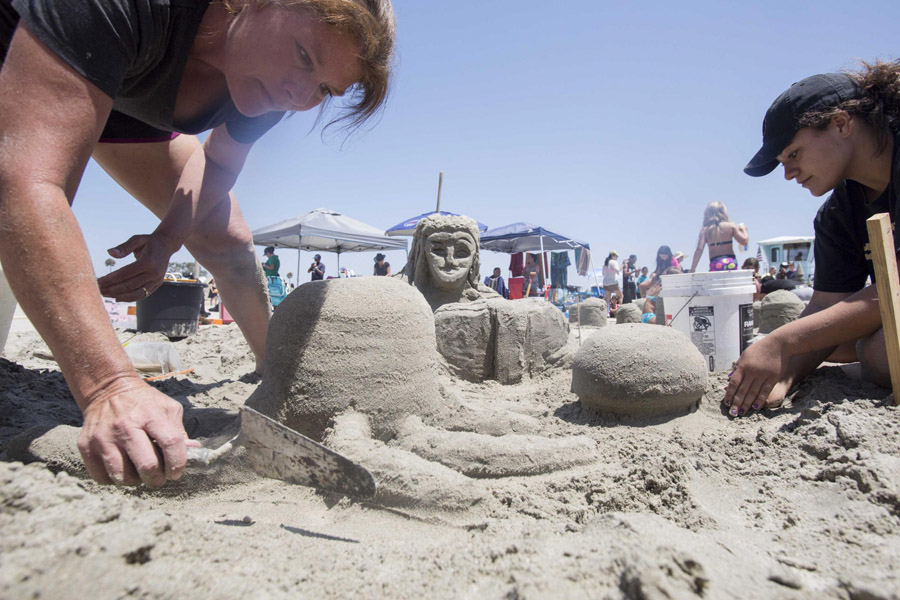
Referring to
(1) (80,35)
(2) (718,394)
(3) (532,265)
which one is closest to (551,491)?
(2) (718,394)

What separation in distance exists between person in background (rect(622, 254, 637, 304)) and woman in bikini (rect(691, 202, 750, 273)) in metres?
5.06

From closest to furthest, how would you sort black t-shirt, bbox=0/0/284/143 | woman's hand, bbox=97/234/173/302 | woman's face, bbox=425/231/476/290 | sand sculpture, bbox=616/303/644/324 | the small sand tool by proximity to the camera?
black t-shirt, bbox=0/0/284/143 → the small sand tool → woman's hand, bbox=97/234/173/302 → woman's face, bbox=425/231/476/290 → sand sculpture, bbox=616/303/644/324

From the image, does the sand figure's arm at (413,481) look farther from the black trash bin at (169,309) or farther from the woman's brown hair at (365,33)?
the black trash bin at (169,309)

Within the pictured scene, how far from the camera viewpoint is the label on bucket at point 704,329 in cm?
287

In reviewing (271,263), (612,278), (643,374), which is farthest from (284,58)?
(612,278)

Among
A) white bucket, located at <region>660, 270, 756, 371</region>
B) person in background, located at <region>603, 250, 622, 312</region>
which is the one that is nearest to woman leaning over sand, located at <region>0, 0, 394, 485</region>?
white bucket, located at <region>660, 270, 756, 371</region>

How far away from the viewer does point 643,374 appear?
2.27 meters

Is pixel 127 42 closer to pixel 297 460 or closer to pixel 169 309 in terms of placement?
pixel 297 460

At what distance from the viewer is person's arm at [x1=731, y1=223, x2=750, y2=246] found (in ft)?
18.6

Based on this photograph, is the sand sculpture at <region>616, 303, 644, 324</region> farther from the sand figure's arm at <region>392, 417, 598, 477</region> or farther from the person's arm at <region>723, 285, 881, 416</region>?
the sand figure's arm at <region>392, 417, 598, 477</region>

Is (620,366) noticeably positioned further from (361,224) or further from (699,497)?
(361,224)

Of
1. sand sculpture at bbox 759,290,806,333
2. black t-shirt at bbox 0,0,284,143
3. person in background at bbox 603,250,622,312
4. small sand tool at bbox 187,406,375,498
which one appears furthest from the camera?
person in background at bbox 603,250,622,312

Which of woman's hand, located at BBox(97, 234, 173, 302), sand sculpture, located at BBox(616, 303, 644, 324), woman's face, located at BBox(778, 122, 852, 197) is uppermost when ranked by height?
woman's face, located at BBox(778, 122, 852, 197)

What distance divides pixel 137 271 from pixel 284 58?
0.97m
